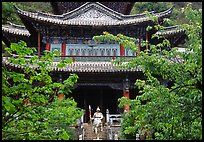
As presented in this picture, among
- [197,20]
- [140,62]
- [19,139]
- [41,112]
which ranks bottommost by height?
[19,139]

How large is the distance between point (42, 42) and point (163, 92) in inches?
495

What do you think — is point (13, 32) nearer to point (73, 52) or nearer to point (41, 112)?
point (73, 52)

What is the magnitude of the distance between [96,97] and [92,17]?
14.3 ft

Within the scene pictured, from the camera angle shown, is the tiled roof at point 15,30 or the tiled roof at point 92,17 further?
the tiled roof at point 15,30

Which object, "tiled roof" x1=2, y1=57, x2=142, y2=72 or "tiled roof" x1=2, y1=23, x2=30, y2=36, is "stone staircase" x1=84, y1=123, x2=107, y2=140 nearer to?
"tiled roof" x1=2, y1=57, x2=142, y2=72

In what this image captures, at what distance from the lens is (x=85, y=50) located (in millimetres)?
17672

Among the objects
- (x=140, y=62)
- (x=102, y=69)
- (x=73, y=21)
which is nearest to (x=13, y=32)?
(x=73, y=21)

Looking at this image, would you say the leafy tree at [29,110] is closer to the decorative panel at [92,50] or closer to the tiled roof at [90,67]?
the tiled roof at [90,67]

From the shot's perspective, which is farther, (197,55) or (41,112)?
(197,55)

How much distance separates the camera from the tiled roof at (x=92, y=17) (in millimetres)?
16828

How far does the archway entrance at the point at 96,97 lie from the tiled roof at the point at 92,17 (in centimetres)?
357

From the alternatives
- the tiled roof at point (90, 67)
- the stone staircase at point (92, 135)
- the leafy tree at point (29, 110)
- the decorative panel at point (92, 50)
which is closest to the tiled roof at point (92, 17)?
the decorative panel at point (92, 50)

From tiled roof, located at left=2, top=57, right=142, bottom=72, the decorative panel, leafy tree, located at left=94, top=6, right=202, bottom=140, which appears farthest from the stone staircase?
leafy tree, located at left=94, top=6, right=202, bottom=140

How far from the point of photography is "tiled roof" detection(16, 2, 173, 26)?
16828 millimetres
